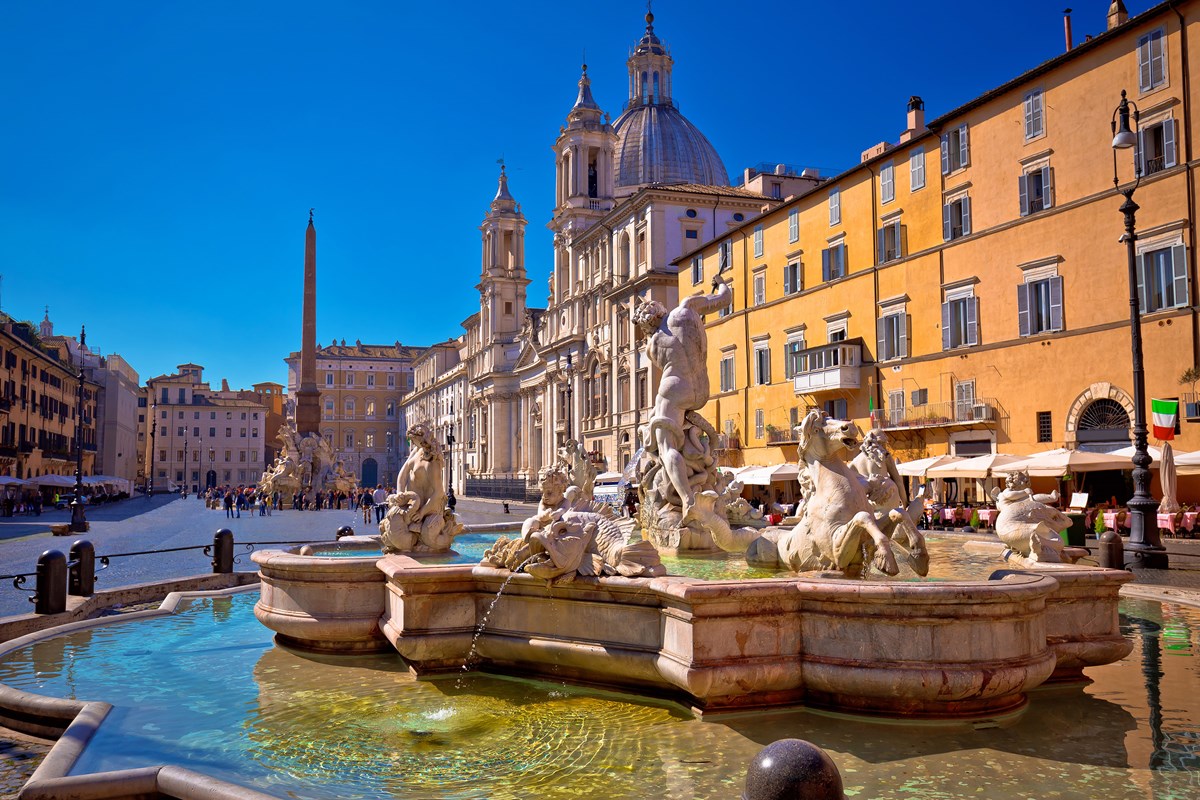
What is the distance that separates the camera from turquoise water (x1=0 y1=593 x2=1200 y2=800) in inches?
173

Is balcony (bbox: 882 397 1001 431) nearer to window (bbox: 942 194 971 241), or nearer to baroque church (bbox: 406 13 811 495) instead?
window (bbox: 942 194 971 241)

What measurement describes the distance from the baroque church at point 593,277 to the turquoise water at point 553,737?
35.3 meters

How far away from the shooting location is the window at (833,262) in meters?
34.6

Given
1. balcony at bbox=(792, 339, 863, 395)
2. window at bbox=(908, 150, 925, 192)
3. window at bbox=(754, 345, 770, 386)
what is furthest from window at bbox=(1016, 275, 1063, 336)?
window at bbox=(754, 345, 770, 386)

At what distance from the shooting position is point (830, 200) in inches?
1394

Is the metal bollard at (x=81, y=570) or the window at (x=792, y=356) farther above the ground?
the window at (x=792, y=356)

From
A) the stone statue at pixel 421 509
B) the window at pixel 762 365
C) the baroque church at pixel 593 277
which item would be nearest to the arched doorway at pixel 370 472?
the baroque church at pixel 593 277

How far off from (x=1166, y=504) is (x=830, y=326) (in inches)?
692

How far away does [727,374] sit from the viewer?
42375 mm

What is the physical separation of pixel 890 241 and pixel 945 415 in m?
6.87

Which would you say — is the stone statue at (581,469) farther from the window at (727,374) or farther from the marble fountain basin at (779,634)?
the window at (727,374)

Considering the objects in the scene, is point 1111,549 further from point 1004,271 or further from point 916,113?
point 916,113

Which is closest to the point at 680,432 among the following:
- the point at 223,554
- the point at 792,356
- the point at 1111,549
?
the point at 1111,549

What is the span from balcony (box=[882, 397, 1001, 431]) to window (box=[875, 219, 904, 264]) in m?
5.38
